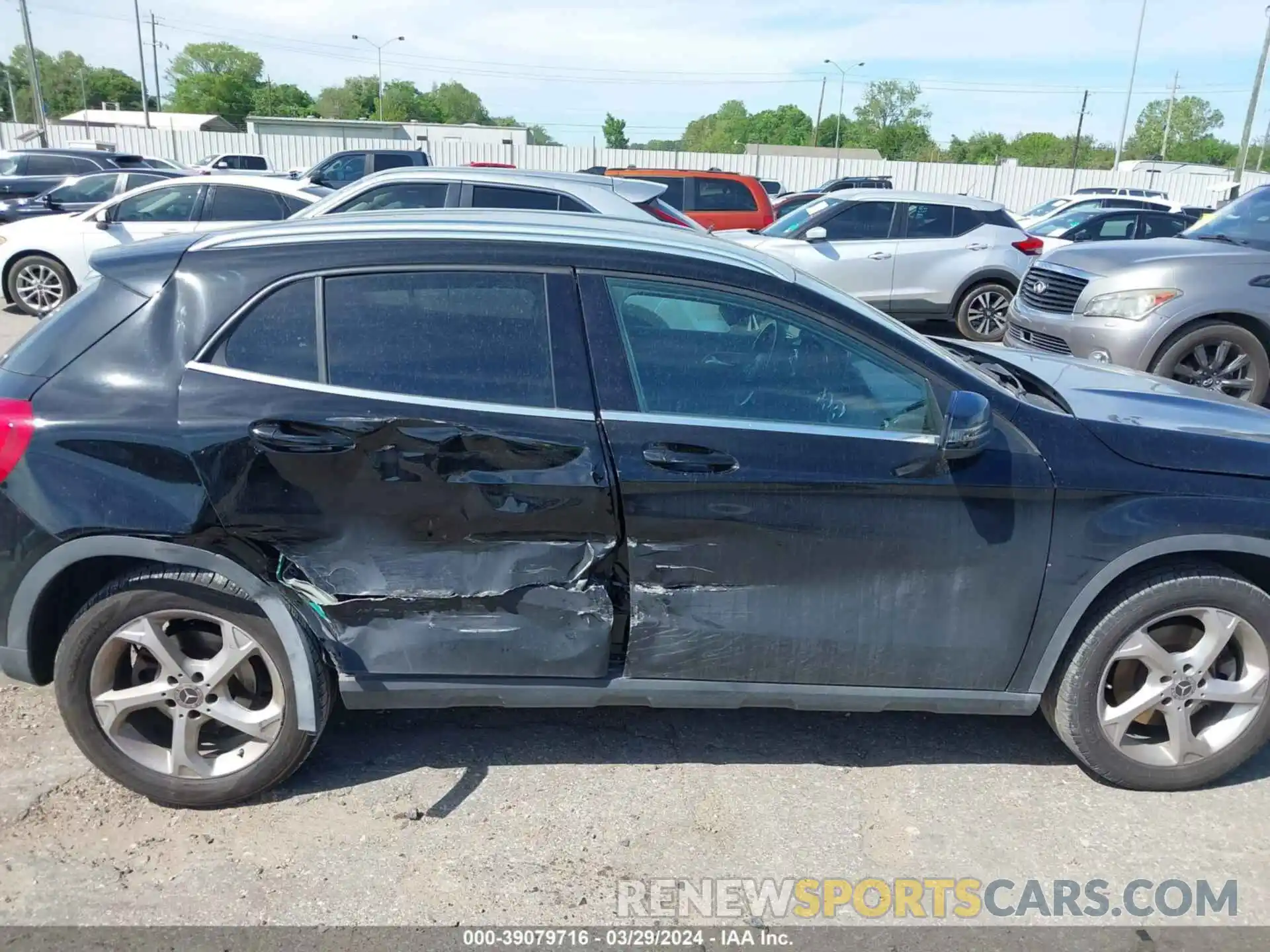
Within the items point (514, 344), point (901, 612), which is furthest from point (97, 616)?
point (901, 612)

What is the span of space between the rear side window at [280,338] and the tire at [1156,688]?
2610 millimetres

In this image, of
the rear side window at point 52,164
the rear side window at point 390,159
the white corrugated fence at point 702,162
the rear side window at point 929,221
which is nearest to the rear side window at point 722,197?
the rear side window at point 929,221

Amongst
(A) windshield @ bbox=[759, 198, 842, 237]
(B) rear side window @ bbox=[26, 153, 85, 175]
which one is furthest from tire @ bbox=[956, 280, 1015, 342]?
(B) rear side window @ bbox=[26, 153, 85, 175]

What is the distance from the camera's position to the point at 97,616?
9.61 feet

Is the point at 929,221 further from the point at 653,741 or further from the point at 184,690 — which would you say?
the point at 184,690

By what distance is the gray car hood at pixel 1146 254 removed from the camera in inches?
274

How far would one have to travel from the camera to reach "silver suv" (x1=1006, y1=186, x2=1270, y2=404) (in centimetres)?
688

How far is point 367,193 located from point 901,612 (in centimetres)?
701

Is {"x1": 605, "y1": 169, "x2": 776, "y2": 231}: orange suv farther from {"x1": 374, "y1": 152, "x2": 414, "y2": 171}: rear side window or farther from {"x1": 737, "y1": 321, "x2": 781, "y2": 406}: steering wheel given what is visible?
{"x1": 737, "y1": 321, "x2": 781, "y2": 406}: steering wheel

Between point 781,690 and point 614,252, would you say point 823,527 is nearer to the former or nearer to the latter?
point 781,690

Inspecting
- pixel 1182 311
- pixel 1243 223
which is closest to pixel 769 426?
pixel 1182 311

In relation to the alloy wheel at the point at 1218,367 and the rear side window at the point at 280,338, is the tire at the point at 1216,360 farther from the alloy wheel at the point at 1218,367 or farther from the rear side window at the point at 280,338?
the rear side window at the point at 280,338

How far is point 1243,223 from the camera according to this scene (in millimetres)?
7586

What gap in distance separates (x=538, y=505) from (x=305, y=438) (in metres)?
0.72
